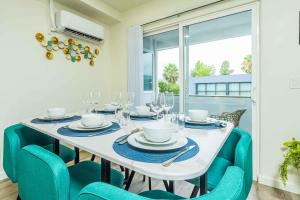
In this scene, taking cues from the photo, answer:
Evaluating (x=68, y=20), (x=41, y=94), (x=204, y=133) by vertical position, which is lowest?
(x=204, y=133)

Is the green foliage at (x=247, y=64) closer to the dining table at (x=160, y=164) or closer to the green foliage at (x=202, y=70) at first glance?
the green foliage at (x=202, y=70)

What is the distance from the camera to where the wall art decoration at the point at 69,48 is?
7.72ft

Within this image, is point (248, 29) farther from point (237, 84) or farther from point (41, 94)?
point (41, 94)

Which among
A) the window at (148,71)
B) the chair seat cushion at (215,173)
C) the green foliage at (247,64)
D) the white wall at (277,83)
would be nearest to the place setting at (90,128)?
the chair seat cushion at (215,173)

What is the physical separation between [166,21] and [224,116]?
1.65 m

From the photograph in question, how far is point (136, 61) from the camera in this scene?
293 centimetres

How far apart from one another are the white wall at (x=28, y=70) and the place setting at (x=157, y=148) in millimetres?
1921

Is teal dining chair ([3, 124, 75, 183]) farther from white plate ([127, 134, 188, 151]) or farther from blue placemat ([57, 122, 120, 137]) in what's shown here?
white plate ([127, 134, 188, 151])

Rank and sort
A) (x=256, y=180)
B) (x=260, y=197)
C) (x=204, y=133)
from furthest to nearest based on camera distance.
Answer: (x=256, y=180) → (x=260, y=197) → (x=204, y=133)

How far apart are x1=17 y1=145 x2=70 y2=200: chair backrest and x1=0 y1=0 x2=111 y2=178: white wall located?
5.49 feet

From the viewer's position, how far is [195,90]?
272 cm

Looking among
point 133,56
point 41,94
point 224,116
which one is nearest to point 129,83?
point 133,56

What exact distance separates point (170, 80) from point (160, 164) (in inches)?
94.7

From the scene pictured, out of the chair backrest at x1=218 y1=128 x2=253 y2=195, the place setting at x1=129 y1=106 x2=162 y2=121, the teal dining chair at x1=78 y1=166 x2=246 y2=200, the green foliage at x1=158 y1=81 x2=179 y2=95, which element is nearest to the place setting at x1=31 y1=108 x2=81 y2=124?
the place setting at x1=129 y1=106 x2=162 y2=121
